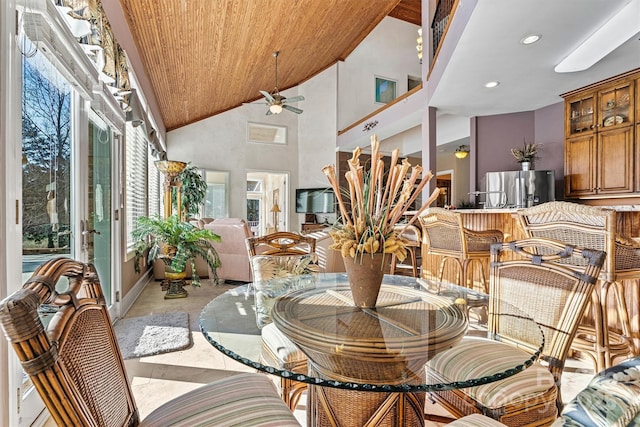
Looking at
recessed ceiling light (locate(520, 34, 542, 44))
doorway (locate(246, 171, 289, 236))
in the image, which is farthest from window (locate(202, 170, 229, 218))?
recessed ceiling light (locate(520, 34, 542, 44))

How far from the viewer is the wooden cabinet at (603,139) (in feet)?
12.5

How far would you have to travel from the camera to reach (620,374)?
0.47 m

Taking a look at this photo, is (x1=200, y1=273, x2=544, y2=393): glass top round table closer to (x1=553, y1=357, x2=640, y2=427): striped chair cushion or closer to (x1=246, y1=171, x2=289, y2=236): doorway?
(x1=553, y1=357, x2=640, y2=427): striped chair cushion

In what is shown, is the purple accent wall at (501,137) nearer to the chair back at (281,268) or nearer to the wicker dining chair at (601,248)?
the wicker dining chair at (601,248)

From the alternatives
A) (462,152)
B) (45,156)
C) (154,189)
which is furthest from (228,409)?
(462,152)

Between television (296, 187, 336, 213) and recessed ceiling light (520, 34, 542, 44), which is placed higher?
recessed ceiling light (520, 34, 542, 44)

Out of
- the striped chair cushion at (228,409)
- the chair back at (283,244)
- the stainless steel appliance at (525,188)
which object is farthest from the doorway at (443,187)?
the striped chair cushion at (228,409)

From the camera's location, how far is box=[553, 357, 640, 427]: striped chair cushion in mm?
419

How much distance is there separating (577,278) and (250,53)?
5.34 metres

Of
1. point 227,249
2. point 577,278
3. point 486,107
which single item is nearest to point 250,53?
point 227,249

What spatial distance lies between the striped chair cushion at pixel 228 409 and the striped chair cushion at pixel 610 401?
749 millimetres

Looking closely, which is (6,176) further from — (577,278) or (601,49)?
(601,49)

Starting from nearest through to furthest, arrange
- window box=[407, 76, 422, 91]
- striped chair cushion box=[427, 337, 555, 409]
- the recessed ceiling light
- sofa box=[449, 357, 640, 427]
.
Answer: sofa box=[449, 357, 640, 427] < striped chair cushion box=[427, 337, 555, 409] < the recessed ceiling light < window box=[407, 76, 422, 91]

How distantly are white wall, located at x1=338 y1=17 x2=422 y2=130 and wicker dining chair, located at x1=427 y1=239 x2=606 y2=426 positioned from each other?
7090mm
